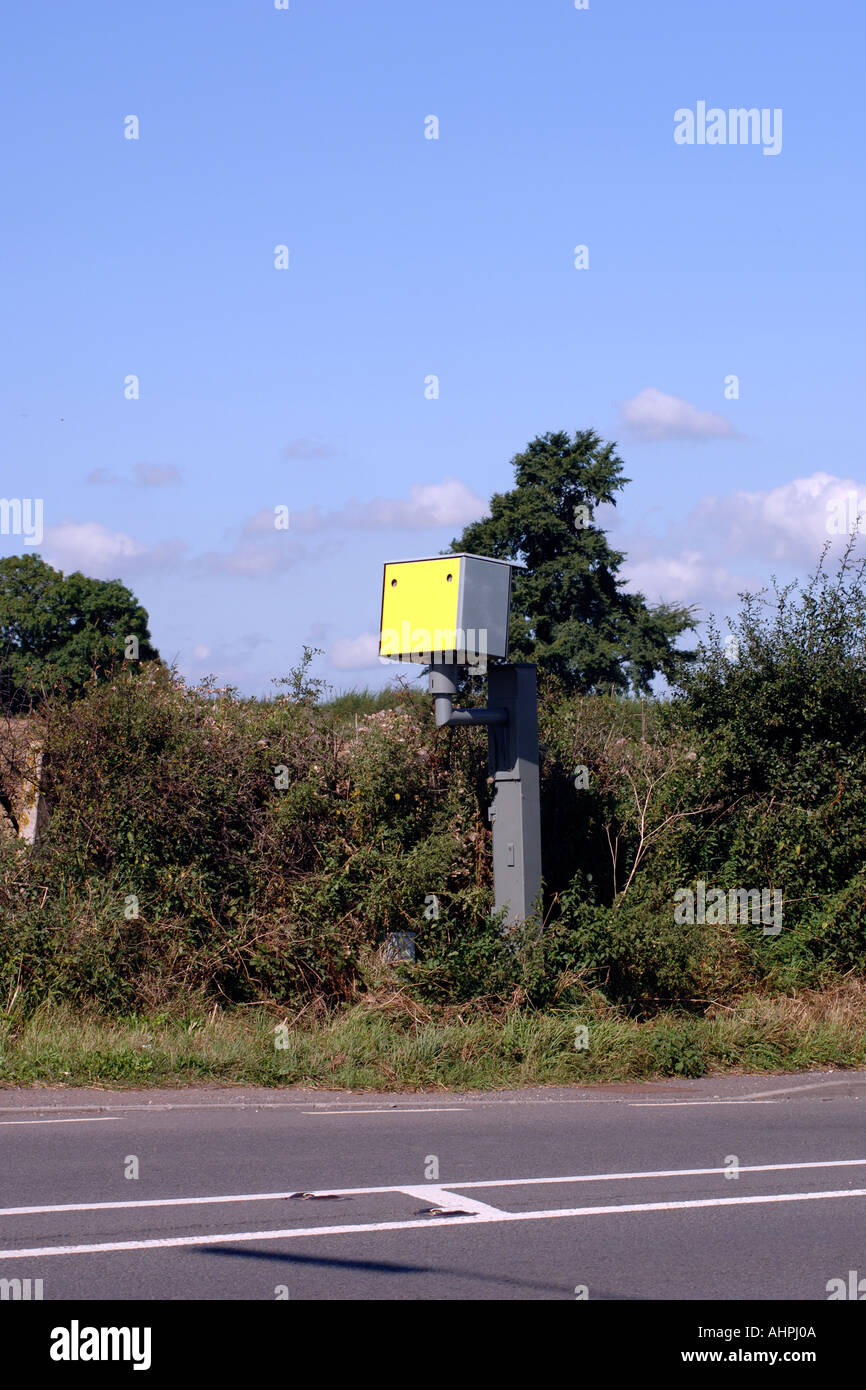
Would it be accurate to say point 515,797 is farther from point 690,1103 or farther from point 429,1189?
point 429,1189

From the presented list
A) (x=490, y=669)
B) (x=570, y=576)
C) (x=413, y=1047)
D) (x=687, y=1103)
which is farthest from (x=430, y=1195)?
(x=570, y=576)

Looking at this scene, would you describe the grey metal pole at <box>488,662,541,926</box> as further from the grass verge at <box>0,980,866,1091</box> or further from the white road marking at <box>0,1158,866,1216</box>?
the white road marking at <box>0,1158,866,1216</box>

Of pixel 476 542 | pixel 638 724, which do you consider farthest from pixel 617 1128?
pixel 476 542

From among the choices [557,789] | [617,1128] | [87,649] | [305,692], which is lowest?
[617,1128]

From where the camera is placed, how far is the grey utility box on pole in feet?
43.2

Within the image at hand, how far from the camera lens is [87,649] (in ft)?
201

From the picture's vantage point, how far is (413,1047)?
1209 centimetres

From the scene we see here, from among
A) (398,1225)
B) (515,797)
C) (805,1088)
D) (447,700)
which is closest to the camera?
(398,1225)

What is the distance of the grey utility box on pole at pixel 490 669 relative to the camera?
43.2 feet

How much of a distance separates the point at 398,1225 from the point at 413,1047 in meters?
5.32

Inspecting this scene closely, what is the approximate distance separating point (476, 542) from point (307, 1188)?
46233mm

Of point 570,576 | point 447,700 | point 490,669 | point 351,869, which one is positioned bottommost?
point 351,869

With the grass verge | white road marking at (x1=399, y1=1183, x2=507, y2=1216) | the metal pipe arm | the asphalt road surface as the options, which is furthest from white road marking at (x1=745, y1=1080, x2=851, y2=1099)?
white road marking at (x1=399, y1=1183, x2=507, y2=1216)
